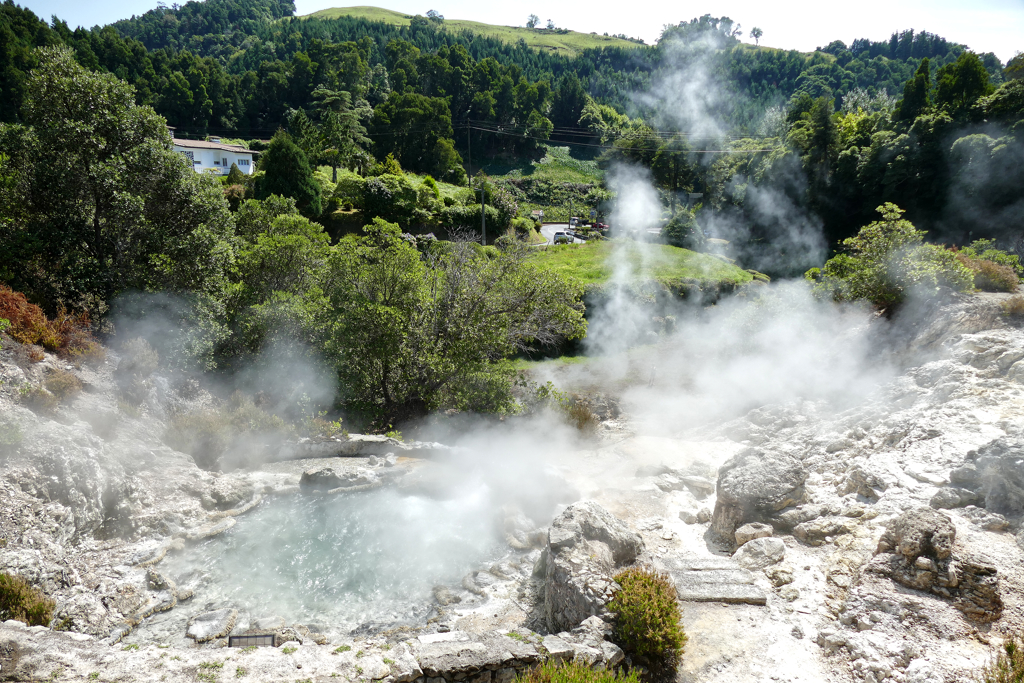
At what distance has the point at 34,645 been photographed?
19.6ft

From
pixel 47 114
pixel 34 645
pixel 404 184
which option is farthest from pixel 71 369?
pixel 404 184

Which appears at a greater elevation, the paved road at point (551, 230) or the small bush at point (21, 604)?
the paved road at point (551, 230)

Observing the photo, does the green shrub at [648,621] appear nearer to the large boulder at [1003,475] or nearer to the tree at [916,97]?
the large boulder at [1003,475]

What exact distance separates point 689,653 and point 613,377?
46.9 ft

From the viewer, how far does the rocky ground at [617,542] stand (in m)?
6.57

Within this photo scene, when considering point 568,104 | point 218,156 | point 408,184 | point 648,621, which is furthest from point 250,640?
point 568,104

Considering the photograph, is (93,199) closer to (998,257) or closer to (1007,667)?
(1007,667)

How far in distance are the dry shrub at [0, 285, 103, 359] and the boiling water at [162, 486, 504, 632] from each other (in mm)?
4900

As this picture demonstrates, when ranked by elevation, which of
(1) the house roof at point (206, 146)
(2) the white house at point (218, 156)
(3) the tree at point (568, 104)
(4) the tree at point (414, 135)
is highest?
(3) the tree at point (568, 104)

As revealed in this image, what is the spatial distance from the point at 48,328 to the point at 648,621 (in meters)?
12.2

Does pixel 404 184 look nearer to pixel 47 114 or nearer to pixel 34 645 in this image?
pixel 47 114

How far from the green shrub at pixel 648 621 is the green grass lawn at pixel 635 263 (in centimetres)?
1906

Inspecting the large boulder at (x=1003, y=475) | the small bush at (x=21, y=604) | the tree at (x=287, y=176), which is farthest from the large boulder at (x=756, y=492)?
the tree at (x=287, y=176)

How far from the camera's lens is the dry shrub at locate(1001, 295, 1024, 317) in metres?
13.9
